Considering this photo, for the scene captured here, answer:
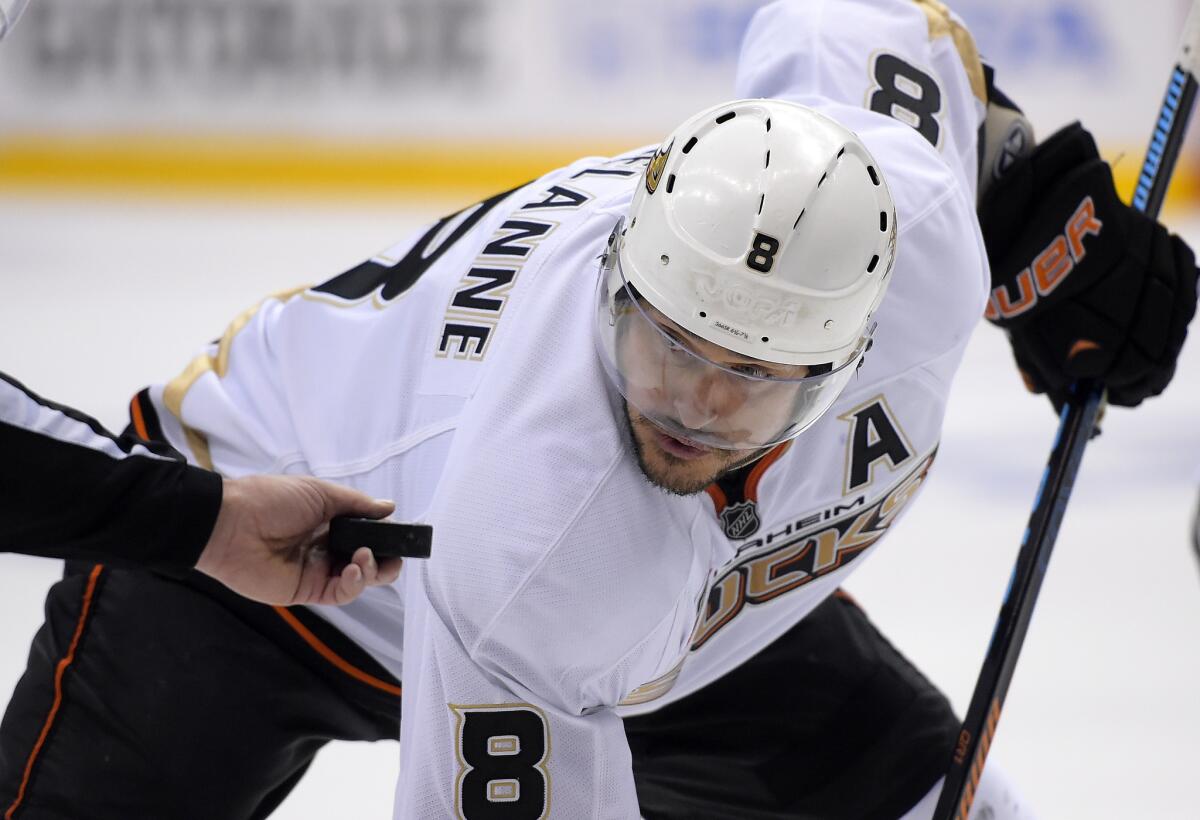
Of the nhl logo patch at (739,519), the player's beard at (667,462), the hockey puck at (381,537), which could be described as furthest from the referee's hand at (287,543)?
the nhl logo patch at (739,519)

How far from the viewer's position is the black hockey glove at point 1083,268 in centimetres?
206

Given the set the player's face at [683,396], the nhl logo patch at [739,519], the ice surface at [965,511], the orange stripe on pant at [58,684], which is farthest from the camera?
the ice surface at [965,511]

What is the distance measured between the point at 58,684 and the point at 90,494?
0.51 metres

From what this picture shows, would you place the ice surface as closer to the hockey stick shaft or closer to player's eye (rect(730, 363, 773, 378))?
the hockey stick shaft

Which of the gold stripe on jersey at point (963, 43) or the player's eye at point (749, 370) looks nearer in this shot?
the player's eye at point (749, 370)

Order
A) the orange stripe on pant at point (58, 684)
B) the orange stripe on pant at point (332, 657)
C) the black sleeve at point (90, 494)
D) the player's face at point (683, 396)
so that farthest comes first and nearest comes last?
the orange stripe on pant at point (332, 657) < the orange stripe on pant at point (58, 684) < the player's face at point (683, 396) < the black sleeve at point (90, 494)

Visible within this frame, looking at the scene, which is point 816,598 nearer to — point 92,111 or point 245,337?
point 245,337

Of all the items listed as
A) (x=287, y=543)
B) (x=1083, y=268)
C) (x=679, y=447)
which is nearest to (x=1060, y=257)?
(x=1083, y=268)

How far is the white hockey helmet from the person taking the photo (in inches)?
55.8

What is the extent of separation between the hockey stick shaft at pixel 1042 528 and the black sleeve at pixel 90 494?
1.06 m

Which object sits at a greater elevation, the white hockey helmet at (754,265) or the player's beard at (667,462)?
the white hockey helmet at (754,265)

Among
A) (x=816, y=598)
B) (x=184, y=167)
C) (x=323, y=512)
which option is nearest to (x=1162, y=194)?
(x=816, y=598)

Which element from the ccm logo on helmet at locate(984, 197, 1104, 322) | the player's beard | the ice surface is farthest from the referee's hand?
the ccm logo on helmet at locate(984, 197, 1104, 322)

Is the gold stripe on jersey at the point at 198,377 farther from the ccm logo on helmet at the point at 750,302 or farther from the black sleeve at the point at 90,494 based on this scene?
the ccm logo on helmet at the point at 750,302
